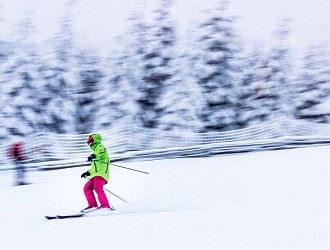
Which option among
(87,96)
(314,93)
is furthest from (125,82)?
(314,93)

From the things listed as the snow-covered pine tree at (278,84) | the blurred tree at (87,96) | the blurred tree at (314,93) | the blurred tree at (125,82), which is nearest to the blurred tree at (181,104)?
the blurred tree at (125,82)

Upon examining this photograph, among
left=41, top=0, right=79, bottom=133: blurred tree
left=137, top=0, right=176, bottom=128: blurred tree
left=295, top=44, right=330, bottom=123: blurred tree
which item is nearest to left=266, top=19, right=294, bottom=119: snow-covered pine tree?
left=295, top=44, right=330, bottom=123: blurred tree

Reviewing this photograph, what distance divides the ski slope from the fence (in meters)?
2.79

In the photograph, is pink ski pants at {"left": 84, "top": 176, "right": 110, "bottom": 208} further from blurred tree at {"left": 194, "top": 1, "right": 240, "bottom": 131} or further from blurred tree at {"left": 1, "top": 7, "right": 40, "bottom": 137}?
blurred tree at {"left": 1, "top": 7, "right": 40, "bottom": 137}

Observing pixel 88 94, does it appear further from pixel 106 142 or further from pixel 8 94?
pixel 106 142

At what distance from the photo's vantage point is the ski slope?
6469 mm

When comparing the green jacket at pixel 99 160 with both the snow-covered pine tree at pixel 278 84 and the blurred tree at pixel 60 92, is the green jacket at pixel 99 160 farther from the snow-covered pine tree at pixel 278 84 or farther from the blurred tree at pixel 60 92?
the snow-covered pine tree at pixel 278 84

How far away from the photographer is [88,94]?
102 feet

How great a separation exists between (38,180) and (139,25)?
1702 centimetres

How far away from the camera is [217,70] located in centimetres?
2769

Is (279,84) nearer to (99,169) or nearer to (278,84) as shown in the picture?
(278,84)

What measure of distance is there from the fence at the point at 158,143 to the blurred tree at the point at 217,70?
2.23 m

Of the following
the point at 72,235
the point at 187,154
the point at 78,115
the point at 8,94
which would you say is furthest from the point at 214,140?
the point at 72,235

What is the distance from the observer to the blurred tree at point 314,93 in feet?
93.0
